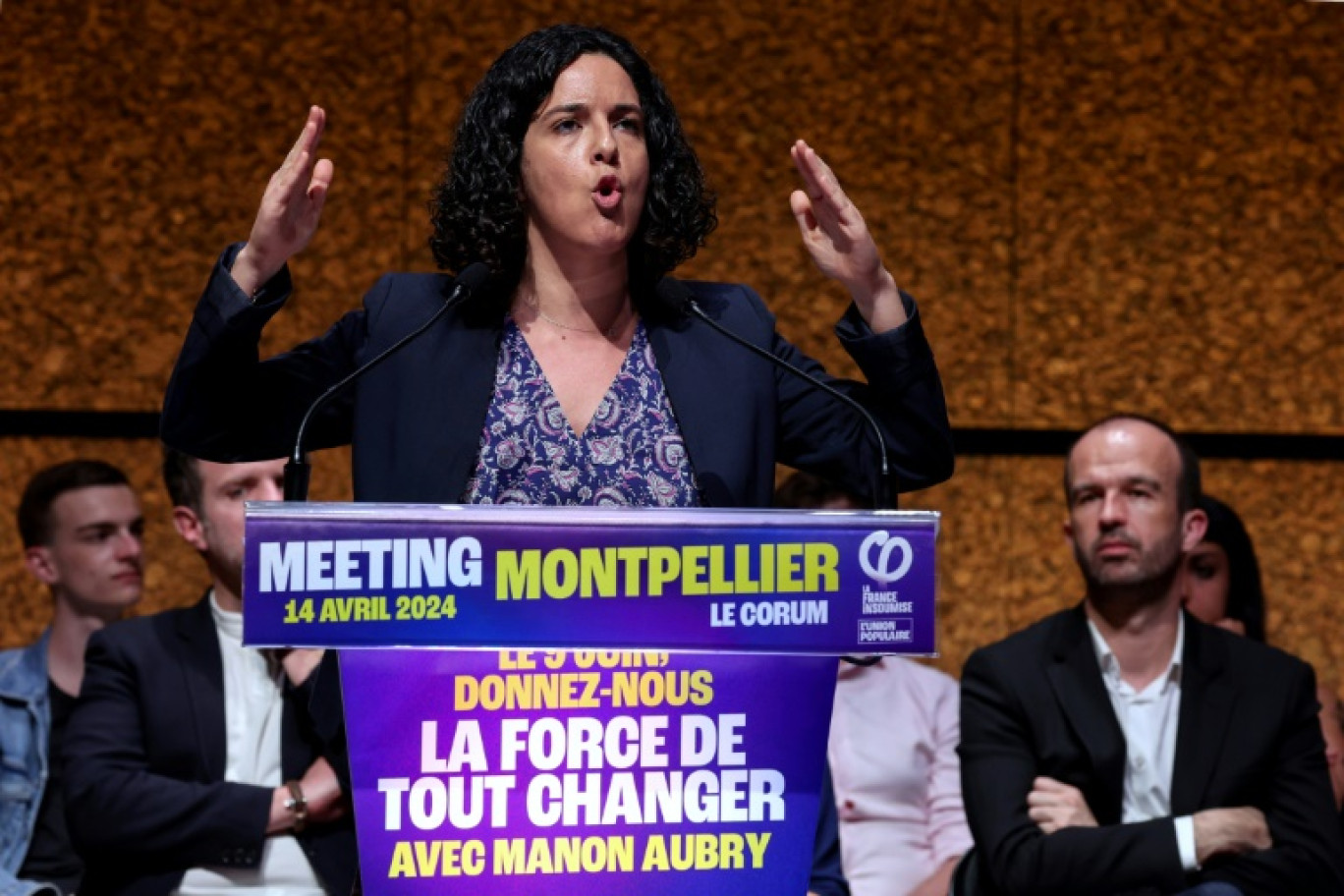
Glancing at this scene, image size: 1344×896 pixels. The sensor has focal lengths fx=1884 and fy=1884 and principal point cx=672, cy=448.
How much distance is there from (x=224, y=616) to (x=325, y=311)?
1242mm

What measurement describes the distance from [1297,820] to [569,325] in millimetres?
1738

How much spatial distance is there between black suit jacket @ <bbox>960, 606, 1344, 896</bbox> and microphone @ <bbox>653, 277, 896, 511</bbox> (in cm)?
137

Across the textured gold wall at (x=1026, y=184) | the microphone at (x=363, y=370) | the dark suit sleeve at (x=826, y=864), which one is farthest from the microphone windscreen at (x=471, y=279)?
the textured gold wall at (x=1026, y=184)

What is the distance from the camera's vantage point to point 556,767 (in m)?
1.53

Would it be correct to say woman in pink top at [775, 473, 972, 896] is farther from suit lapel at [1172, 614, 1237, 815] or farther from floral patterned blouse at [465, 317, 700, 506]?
floral patterned blouse at [465, 317, 700, 506]

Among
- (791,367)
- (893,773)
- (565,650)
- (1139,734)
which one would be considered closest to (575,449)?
(791,367)

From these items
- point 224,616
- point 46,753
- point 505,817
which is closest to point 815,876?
point 505,817

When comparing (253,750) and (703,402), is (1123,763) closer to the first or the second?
(253,750)

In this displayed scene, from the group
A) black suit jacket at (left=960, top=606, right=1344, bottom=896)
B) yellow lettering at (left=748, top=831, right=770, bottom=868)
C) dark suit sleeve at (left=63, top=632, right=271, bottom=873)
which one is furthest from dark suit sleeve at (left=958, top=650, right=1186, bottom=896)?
yellow lettering at (left=748, top=831, right=770, bottom=868)

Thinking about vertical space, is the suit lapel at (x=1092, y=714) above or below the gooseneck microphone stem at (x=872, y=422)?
below

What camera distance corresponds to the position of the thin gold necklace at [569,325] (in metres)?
1.91

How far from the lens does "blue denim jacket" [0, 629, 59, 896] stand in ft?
10.8

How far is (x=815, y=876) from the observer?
6.00ft

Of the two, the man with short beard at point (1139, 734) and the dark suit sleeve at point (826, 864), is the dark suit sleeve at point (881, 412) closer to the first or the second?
the dark suit sleeve at point (826, 864)
